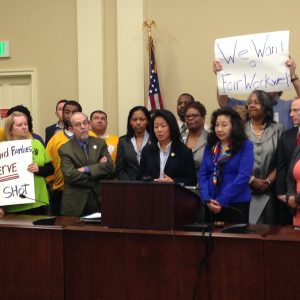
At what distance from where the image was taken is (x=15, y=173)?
3.68 m

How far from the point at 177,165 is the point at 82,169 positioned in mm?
733

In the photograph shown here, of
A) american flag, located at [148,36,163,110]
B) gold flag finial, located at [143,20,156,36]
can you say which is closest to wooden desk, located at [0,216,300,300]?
american flag, located at [148,36,163,110]

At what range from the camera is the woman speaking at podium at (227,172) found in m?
3.52

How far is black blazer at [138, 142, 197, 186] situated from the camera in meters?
3.86

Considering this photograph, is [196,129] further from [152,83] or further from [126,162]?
[152,83]

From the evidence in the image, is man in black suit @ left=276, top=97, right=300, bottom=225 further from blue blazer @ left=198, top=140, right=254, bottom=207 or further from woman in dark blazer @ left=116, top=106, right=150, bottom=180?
woman in dark blazer @ left=116, top=106, right=150, bottom=180

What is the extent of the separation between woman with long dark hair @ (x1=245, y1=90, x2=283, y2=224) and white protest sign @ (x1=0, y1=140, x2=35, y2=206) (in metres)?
1.61

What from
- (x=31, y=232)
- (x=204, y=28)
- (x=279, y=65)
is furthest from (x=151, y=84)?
(x=31, y=232)

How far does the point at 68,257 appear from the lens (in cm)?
300

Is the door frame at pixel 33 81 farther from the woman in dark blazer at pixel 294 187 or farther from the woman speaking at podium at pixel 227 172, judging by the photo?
the woman in dark blazer at pixel 294 187

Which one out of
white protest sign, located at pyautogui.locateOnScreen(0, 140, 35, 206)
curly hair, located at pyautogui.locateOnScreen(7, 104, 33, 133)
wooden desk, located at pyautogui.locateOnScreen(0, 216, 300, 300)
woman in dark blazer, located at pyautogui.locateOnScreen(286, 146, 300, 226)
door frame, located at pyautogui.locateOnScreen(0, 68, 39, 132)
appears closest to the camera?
wooden desk, located at pyautogui.locateOnScreen(0, 216, 300, 300)

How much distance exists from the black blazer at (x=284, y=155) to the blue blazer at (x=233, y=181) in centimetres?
39

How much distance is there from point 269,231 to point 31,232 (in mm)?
1318

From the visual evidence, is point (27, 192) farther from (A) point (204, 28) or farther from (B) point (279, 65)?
(A) point (204, 28)
